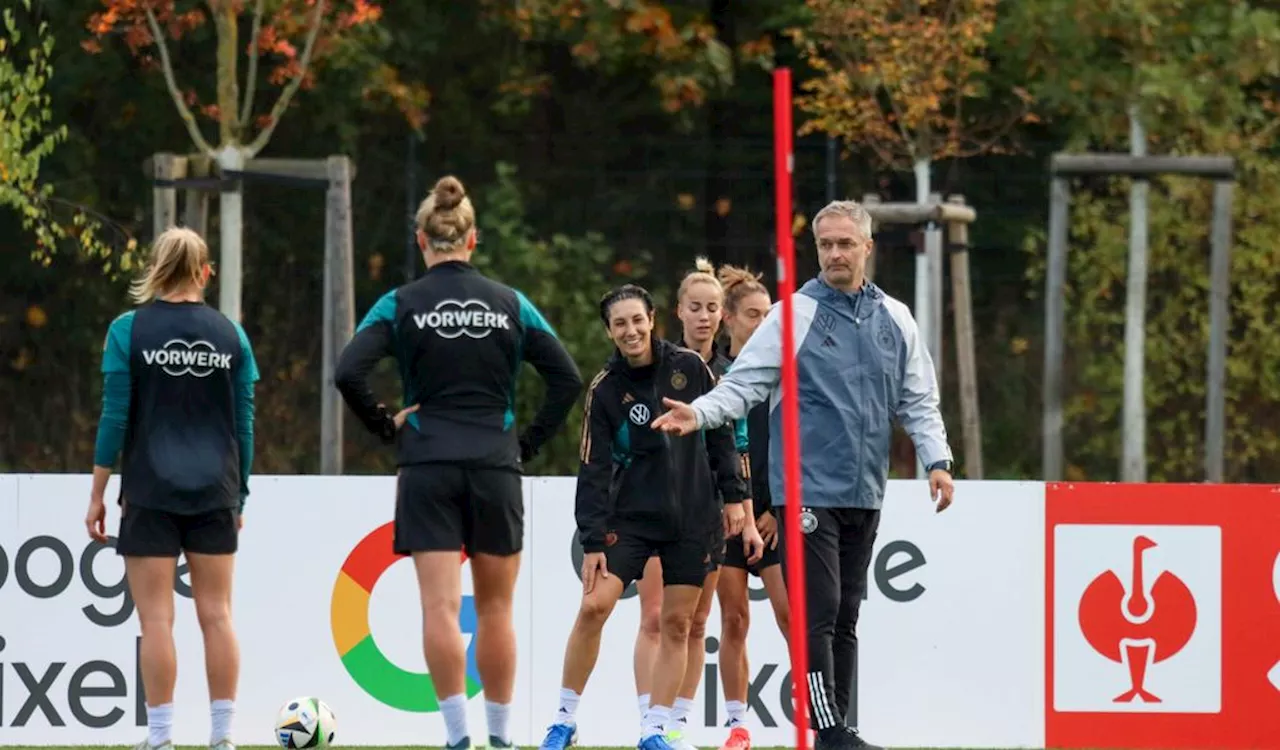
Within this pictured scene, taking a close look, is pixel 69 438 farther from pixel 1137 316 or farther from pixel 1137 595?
pixel 1137 595

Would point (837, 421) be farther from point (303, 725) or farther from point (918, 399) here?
point (303, 725)

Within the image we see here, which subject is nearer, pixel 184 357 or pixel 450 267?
pixel 450 267

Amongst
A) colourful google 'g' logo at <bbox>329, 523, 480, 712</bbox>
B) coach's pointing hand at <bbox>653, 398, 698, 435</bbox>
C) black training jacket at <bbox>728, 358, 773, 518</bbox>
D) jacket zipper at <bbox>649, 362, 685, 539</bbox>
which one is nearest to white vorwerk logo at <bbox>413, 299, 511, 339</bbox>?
coach's pointing hand at <bbox>653, 398, 698, 435</bbox>

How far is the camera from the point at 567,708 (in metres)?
8.80

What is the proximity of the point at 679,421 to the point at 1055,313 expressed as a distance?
22.0ft

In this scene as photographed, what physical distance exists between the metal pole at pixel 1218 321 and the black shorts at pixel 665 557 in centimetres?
620

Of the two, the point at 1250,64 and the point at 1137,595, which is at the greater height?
the point at 1250,64

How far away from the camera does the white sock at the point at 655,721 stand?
28.6 ft

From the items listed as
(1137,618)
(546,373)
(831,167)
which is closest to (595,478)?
(546,373)

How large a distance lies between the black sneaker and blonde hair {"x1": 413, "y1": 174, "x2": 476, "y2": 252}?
2029 millimetres

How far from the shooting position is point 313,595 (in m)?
10.3

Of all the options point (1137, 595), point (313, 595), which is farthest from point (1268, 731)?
point (313, 595)

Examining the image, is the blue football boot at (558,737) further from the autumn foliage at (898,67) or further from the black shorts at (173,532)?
the autumn foliage at (898,67)

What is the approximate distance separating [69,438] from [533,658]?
9.15 m
